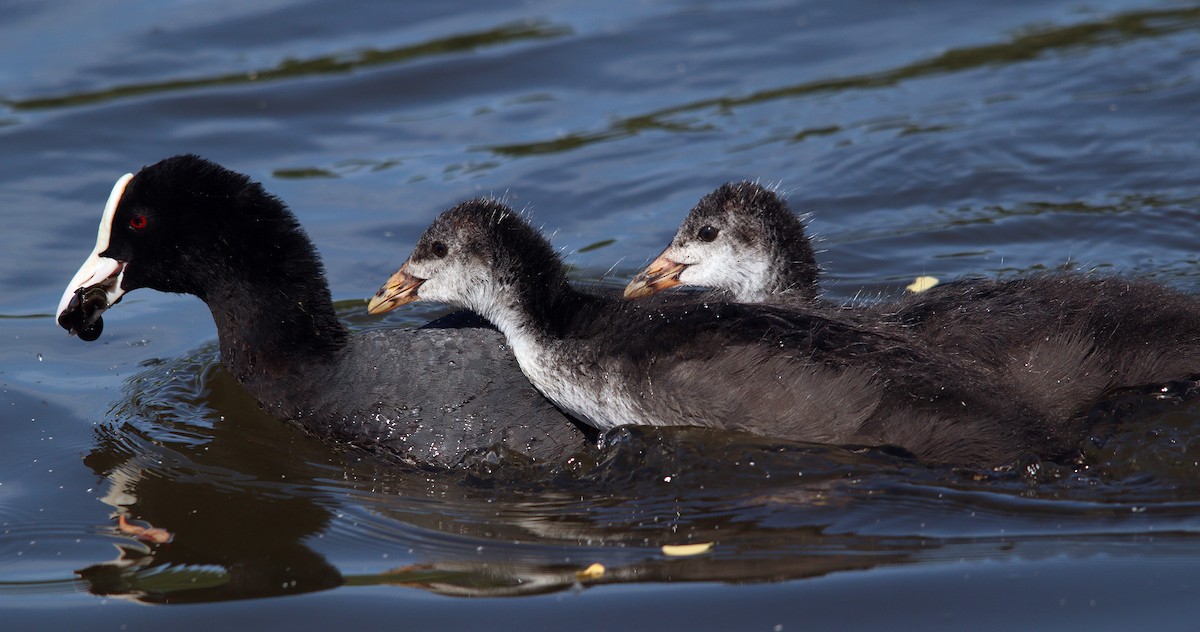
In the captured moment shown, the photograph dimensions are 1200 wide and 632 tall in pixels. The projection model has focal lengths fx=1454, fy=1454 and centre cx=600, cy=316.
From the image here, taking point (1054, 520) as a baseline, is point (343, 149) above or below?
above

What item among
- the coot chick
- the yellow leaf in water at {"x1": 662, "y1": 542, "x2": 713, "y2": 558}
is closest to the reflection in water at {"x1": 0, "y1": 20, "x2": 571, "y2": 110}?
the coot chick

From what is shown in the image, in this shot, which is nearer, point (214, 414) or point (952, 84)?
point (214, 414)

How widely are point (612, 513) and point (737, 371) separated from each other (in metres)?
0.76

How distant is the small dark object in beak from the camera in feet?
22.4

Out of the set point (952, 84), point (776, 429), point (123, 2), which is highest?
point (123, 2)

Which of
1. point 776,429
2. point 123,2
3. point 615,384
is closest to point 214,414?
point 615,384

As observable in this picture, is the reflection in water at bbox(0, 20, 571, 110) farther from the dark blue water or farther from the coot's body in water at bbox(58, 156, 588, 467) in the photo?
the coot's body in water at bbox(58, 156, 588, 467)

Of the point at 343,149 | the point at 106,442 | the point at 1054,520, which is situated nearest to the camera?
the point at 1054,520

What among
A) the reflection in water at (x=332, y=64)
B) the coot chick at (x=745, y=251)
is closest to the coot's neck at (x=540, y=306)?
the coot chick at (x=745, y=251)

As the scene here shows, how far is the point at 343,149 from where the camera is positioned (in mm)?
11000

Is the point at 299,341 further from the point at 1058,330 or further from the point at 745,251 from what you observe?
the point at 1058,330

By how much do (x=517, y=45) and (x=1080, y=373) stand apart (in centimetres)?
754

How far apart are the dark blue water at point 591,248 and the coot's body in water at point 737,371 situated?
6.2 inches

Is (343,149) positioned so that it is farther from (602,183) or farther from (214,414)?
(214,414)
